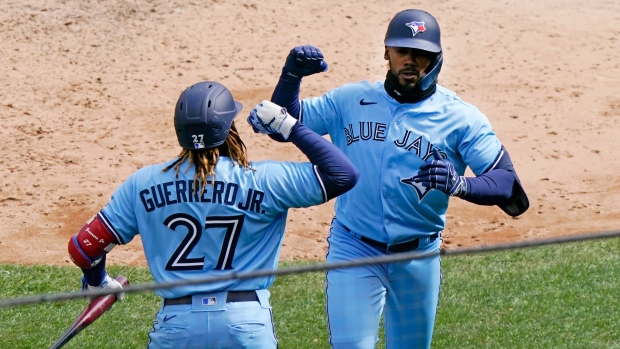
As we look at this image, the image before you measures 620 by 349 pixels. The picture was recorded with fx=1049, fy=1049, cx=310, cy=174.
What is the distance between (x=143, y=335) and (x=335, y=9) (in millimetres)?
7096

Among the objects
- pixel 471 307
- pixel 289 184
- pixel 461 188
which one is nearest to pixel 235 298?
pixel 289 184

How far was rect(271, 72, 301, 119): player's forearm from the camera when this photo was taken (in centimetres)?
487

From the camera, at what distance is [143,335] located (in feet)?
21.4

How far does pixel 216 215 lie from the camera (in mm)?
3814

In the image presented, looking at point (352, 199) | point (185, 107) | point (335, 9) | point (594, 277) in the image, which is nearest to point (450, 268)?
point (594, 277)

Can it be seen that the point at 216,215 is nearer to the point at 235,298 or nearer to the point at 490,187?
the point at 235,298

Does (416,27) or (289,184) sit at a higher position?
(416,27)

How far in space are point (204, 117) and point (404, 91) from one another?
1228 millimetres

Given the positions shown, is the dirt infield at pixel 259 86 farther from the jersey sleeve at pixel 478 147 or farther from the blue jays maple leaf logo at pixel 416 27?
the blue jays maple leaf logo at pixel 416 27

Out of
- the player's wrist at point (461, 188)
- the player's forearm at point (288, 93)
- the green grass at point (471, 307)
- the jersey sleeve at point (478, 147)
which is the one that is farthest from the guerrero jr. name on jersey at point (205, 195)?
the green grass at point (471, 307)

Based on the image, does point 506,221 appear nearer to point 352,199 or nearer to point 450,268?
point 450,268

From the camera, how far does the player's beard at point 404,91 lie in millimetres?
4774

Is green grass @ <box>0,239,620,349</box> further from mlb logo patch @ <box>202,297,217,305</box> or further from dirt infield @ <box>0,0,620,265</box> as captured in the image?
mlb logo patch @ <box>202,297,217,305</box>

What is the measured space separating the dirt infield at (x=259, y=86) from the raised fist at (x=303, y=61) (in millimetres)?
3477
